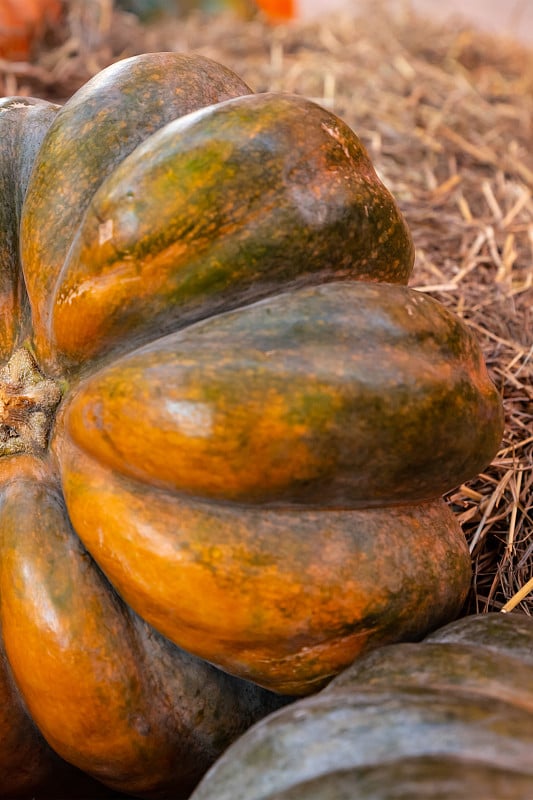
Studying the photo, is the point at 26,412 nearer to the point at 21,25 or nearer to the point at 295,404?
the point at 295,404

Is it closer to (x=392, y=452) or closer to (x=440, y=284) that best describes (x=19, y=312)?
(x=392, y=452)

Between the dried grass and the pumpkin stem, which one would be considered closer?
the pumpkin stem

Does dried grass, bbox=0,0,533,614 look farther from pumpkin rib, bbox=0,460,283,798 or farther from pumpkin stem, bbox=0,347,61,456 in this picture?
pumpkin stem, bbox=0,347,61,456

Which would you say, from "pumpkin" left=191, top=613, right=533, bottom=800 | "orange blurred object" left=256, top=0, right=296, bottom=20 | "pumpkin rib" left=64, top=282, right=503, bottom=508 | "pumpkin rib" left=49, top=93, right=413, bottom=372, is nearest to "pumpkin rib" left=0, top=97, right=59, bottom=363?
"pumpkin rib" left=49, top=93, right=413, bottom=372

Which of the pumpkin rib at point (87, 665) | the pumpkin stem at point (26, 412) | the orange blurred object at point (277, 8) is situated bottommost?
the pumpkin rib at point (87, 665)

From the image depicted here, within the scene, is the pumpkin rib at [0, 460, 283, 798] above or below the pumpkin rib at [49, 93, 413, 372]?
below

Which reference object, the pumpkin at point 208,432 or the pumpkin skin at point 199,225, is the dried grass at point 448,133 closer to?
the pumpkin at point 208,432

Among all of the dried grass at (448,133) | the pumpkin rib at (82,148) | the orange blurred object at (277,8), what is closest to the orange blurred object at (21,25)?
the dried grass at (448,133)

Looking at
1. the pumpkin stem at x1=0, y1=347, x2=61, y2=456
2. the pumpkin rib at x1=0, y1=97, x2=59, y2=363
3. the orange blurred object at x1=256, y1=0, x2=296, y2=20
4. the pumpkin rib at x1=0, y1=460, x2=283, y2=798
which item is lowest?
the pumpkin rib at x1=0, y1=460, x2=283, y2=798
